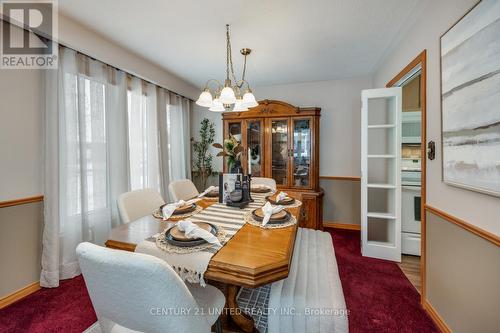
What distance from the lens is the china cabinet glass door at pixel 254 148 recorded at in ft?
11.1

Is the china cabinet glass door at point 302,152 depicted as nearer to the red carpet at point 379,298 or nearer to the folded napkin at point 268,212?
the red carpet at point 379,298

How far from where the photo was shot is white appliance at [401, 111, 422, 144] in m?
2.50

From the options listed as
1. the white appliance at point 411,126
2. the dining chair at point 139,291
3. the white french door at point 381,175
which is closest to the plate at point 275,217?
the dining chair at point 139,291

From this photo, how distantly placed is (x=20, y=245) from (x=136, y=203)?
1089 millimetres

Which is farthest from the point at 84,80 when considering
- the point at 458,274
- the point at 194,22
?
the point at 458,274

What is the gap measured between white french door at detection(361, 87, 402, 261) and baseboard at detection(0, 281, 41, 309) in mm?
3279

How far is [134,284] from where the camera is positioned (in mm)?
696

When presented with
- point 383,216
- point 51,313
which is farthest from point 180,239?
point 383,216

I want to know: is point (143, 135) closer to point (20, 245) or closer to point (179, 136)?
point (179, 136)

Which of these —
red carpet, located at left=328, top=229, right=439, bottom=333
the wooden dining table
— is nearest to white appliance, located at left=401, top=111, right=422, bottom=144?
red carpet, located at left=328, top=229, right=439, bottom=333

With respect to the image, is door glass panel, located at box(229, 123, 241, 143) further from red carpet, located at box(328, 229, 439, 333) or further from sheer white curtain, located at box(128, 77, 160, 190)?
red carpet, located at box(328, 229, 439, 333)

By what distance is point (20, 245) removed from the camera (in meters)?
1.79

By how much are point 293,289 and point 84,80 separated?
104 inches

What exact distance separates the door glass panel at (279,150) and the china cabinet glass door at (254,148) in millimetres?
194
